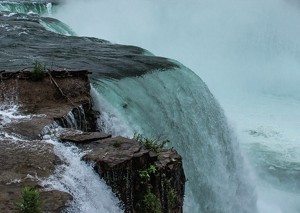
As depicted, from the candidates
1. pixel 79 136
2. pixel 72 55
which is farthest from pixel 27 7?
pixel 79 136

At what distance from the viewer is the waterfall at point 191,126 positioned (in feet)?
28.6

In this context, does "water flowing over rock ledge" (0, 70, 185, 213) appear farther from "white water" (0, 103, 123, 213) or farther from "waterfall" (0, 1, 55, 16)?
"waterfall" (0, 1, 55, 16)

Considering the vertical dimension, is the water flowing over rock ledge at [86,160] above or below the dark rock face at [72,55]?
below

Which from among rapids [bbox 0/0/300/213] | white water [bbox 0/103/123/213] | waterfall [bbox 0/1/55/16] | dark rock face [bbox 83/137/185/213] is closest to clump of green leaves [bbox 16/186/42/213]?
white water [bbox 0/103/123/213]

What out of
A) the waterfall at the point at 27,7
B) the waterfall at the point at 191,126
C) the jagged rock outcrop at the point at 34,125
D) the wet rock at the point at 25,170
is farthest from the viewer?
the waterfall at the point at 27,7

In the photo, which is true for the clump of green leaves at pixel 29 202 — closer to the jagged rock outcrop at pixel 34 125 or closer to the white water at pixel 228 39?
the jagged rock outcrop at pixel 34 125

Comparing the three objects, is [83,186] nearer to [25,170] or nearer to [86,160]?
[86,160]

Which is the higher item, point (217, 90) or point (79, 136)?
point (217, 90)

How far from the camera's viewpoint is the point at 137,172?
5340mm

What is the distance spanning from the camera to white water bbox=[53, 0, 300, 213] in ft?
69.6

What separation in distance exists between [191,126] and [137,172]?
4.70 meters

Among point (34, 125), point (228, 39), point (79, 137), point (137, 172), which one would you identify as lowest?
point (137, 172)

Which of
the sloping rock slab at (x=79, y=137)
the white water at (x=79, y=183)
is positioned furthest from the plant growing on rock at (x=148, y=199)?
the sloping rock slab at (x=79, y=137)

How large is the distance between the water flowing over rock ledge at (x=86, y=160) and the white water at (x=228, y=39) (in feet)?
38.4
